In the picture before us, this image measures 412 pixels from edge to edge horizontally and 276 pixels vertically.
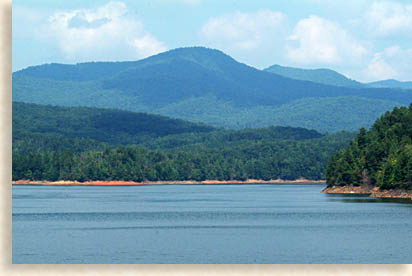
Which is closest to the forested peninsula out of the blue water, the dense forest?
the dense forest

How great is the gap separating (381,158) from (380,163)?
4.11 m

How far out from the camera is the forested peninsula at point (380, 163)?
5551 inches

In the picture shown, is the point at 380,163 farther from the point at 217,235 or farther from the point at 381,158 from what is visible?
the point at 217,235

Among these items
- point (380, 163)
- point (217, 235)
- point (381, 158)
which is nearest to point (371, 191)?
point (381, 158)

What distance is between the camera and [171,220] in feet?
355

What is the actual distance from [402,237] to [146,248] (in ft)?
84.1

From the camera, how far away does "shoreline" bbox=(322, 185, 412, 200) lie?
145113 mm

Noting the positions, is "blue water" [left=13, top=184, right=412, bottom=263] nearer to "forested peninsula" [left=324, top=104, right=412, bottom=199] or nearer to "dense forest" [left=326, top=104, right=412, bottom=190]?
"dense forest" [left=326, top=104, right=412, bottom=190]

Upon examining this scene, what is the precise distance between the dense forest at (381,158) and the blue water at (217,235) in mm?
12512

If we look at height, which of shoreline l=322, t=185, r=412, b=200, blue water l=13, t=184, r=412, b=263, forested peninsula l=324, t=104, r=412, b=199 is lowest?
blue water l=13, t=184, r=412, b=263

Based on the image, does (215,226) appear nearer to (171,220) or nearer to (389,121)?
(171,220)

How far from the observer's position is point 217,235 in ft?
276

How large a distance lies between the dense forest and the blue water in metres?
12.5

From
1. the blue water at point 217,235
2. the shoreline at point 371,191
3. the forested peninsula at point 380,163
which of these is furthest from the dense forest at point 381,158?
the blue water at point 217,235
